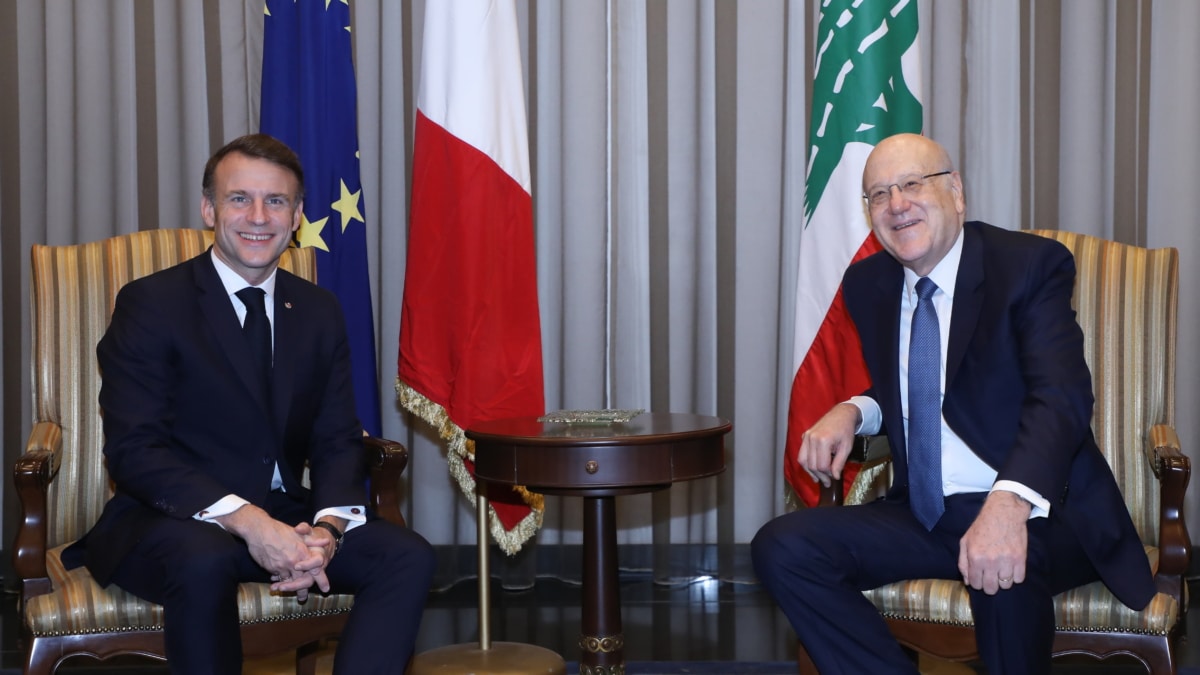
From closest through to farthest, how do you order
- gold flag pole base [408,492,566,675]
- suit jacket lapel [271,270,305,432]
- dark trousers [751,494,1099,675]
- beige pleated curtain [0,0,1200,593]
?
dark trousers [751,494,1099,675] → suit jacket lapel [271,270,305,432] → gold flag pole base [408,492,566,675] → beige pleated curtain [0,0,1200,593]

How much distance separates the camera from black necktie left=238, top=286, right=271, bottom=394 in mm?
2744

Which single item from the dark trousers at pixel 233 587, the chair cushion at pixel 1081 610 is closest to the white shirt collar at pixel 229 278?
the dark trousers at pixel 233 587

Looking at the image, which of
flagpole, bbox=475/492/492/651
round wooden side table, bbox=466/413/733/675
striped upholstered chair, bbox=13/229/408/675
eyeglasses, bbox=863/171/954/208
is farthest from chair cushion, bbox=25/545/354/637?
eyeglasses, bbox=863/171/954/208

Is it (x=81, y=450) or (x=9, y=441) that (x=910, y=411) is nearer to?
(x=81, y=450)

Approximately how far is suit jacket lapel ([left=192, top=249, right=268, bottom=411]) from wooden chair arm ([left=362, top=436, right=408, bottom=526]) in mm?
329

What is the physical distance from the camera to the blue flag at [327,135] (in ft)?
12.3

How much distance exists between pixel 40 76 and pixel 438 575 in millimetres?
2585

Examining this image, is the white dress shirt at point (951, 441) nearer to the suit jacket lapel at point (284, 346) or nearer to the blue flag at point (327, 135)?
the suit jacket lapel at point (284, 346)

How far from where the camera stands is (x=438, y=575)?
4641mm

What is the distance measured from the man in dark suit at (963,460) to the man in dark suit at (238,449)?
3.14ft

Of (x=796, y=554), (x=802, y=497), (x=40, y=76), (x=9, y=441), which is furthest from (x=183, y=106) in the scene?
(x=796, y=554)

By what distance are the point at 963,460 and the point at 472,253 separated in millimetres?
1650

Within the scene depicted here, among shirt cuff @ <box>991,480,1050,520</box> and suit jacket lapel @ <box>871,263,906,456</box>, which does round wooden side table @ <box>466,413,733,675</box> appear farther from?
shirt cuff @ <box>991,480,1050,520</box>

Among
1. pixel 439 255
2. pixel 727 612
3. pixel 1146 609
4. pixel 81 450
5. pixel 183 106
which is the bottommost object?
pixel 727 612
